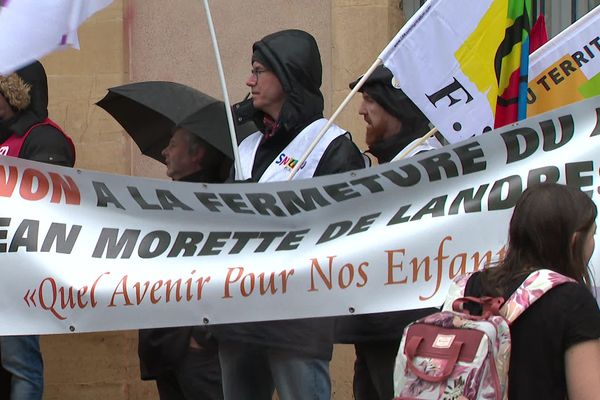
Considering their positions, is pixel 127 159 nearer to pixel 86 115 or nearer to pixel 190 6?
pixel 86 115

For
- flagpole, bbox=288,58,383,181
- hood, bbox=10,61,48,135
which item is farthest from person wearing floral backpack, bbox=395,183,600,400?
hood, bbox=10,61,48,135

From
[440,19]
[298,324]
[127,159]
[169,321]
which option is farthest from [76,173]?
[127,159]

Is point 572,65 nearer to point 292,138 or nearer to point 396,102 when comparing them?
point 396,102

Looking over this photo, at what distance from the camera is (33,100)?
7520 mm

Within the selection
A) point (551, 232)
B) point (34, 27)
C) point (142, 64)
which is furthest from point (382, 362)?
point (142, 64)

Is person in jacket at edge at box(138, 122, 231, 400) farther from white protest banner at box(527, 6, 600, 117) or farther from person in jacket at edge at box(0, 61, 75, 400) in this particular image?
white protest banner at box(527, 6, 600, 117)

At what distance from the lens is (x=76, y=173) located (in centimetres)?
614

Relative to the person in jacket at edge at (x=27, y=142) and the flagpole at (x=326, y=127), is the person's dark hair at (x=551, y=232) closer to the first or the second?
the flagpole at (x=326, y=127)

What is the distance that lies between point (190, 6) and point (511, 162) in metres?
3.49

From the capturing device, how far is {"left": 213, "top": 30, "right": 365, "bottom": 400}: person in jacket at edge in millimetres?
6008

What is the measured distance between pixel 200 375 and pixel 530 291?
2619 mm

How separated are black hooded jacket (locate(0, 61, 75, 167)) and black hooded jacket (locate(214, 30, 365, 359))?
Result: 1.07 m

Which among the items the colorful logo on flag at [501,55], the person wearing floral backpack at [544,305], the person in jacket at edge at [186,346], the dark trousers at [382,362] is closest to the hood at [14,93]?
the person in jacket at edge at [186,346]

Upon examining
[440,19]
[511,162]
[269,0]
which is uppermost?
[269,0]
